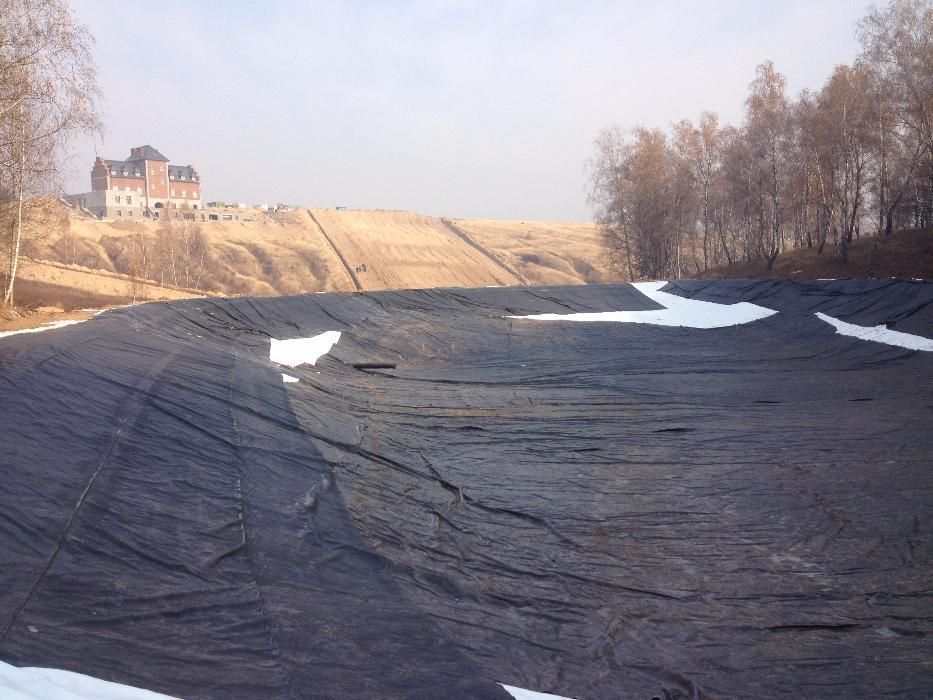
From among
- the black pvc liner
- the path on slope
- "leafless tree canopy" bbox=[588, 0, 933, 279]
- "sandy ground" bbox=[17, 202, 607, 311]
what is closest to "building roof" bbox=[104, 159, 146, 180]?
"sandy ground" bbox=[17, 202, 607, 311]

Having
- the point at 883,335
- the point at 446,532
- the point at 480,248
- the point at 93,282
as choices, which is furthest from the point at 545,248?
the point at 446,532

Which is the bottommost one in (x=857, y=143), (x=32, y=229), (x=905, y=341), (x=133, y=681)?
(x=133, y=681)

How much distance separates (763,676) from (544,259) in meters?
43.0

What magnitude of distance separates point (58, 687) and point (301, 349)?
7516 mm

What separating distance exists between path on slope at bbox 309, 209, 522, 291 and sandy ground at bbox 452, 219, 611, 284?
1.79 metres

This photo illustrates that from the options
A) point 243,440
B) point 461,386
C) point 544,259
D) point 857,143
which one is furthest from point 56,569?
point 544,259

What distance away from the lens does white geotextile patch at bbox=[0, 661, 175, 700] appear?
2021mm

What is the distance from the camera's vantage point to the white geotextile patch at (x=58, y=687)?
79.6 inches

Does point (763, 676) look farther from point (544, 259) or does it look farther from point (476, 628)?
point (544, 259)

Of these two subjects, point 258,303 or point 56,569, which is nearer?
point 56,569

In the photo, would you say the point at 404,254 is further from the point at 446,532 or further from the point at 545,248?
the point at 446,532

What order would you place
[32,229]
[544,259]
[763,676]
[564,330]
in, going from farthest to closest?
[544,259] → [32,229] → [564,330] → [763,676]

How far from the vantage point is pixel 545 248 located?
49562 mm

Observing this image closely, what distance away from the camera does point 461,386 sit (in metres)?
8.46
